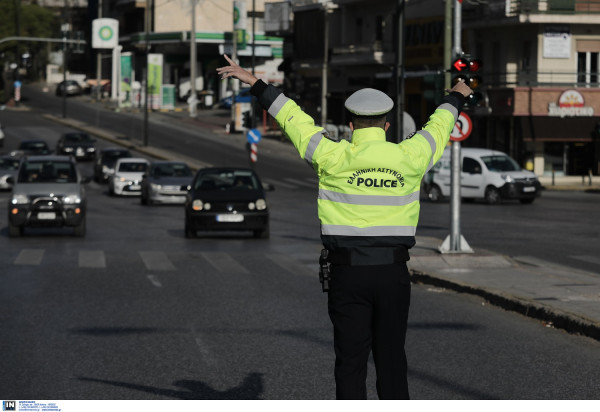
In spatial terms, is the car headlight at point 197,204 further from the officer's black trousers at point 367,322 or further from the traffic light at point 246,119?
the traffic light at point 246,119

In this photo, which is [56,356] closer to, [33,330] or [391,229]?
[33,330]

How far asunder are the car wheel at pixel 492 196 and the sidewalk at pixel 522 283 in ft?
58.9

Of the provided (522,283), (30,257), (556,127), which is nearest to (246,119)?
(556,127)

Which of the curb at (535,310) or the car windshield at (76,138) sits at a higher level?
the car windshield at (76,138)

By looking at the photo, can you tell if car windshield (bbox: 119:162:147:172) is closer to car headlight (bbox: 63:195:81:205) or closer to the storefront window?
the storefront window

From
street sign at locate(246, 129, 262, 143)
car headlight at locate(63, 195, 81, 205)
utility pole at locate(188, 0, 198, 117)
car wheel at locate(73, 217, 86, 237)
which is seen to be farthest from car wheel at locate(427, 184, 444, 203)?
utility pole at locate(188, 0, 198, 117)

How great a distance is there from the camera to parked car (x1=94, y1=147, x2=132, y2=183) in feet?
182

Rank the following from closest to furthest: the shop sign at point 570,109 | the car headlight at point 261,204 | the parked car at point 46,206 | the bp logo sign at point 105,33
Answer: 1. the parked car at point 46,206
2. the car headlight at point 261,204
3. the shop sign at point 570,109
4. the bp logo sign at point 105,33

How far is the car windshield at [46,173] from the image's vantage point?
2881cm

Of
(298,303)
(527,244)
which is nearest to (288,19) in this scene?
(527,244)

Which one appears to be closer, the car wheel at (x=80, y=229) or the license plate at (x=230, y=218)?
the license plate at (x=230, y=218)

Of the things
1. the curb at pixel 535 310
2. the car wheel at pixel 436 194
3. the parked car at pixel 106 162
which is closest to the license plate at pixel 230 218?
the curb at pixel 535 310

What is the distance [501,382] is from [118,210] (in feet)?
100

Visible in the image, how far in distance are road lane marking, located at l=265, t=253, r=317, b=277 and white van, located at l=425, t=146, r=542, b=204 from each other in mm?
20134
